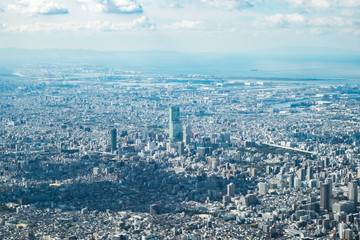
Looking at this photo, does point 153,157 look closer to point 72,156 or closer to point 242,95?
point 72,156

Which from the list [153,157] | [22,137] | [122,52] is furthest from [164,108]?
[122,52]

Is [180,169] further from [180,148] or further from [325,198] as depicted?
[325,198]

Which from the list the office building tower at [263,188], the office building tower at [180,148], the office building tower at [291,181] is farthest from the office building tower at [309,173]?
the office building tower at [180,148]

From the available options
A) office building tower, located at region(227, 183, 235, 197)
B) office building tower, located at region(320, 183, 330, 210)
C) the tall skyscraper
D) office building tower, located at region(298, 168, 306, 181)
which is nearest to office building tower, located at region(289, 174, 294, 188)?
office building tower, located at region(298, 168, 306, 181)

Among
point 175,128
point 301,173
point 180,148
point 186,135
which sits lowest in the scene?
point 301,173

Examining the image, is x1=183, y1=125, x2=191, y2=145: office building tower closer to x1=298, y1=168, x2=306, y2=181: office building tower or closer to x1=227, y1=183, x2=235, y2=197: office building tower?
x1=298, y1=168, x2=306, y2=181: office building tower

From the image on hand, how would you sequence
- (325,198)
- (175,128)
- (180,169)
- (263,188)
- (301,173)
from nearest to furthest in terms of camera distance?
(325,198), (263,188), (301,173), (180,169), (175,128)

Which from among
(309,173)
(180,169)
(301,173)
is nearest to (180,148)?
(180,169)

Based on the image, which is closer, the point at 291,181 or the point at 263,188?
the point at 263,188

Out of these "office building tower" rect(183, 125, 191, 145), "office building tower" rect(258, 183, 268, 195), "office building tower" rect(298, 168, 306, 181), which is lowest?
"office building tower" rect(258, 183, 268, 195)
